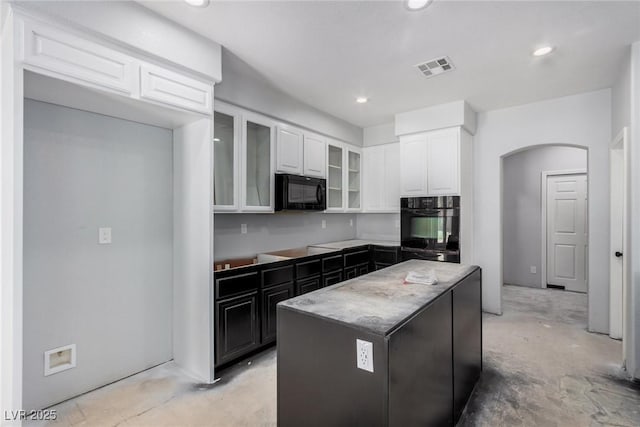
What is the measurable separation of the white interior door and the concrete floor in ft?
7.86

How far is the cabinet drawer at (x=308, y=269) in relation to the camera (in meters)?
3.42

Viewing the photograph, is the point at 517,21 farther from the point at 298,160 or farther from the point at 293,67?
the point at 298,160

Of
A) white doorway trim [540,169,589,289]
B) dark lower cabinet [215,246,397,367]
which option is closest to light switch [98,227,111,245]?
dark lower cabinet [215,246,397,367]

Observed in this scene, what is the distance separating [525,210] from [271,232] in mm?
Result: 4699

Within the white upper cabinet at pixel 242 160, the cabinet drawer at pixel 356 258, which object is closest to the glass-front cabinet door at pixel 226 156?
the white upper cabinet at pixel 242 160

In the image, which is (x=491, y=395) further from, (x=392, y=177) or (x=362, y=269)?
(x=392, y=177)

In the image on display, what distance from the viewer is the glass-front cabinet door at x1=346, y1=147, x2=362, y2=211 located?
4820mm

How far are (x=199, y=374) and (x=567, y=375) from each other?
3095 mm

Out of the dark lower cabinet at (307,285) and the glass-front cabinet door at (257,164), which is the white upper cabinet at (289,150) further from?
the dark lower cabinet at (307,285)

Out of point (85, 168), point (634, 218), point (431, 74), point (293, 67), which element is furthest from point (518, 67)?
point (85, 168)

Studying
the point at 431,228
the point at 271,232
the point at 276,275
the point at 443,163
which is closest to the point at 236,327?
the point at 276,275

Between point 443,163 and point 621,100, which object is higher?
point 621,100

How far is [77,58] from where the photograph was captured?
6.01 ft

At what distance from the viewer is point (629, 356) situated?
8.54 feet
